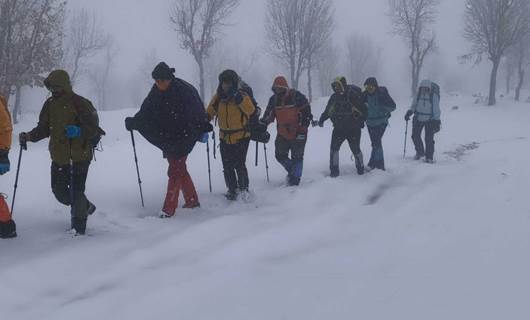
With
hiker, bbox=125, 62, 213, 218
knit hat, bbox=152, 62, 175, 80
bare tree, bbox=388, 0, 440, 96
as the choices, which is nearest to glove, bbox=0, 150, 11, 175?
hiker, bbox=125, 62, 213, 218

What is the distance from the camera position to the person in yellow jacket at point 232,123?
24.1 feet

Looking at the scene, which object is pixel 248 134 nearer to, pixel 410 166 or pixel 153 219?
pixel 153 219

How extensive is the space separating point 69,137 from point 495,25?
34.7 m

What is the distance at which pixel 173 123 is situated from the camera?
6801mm

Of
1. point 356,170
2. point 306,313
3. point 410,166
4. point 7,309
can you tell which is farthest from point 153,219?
point 410,166

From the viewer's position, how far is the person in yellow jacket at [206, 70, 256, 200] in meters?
7.33

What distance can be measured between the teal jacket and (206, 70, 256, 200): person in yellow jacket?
397 cm

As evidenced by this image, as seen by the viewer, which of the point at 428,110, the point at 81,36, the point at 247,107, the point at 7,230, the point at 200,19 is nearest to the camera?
the point at 7,230

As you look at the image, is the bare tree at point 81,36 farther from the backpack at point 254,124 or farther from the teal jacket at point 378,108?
the backpack at point 254,124

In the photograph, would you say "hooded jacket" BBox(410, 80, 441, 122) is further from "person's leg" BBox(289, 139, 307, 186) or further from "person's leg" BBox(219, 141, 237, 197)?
"person's leg" BBox(219, 141, 237, 197)

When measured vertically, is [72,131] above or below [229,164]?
above

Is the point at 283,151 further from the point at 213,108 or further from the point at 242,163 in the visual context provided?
the point at 213,108

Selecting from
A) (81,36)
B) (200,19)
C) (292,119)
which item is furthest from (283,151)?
(81,36)

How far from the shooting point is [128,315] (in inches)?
146
